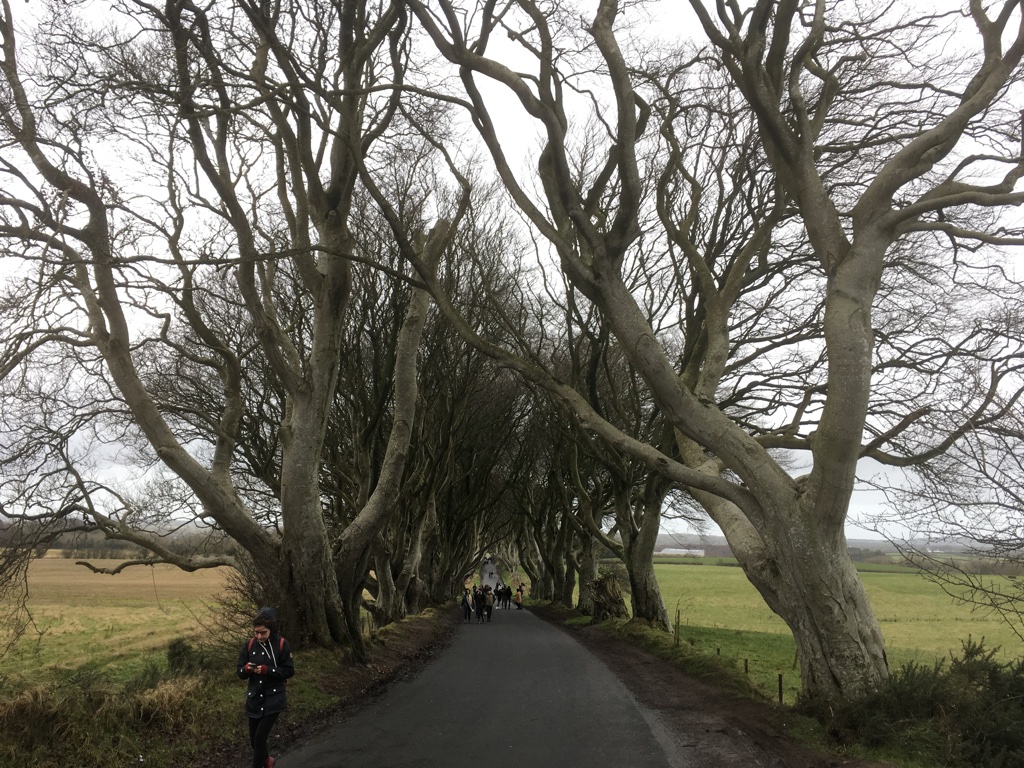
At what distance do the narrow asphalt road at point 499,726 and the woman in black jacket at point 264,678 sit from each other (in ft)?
2.27

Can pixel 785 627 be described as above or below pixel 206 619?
below

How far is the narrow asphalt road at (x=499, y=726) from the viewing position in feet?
22.3

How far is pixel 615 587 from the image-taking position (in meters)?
24.0

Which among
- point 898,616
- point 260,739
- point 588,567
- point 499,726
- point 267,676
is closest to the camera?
point 260,739

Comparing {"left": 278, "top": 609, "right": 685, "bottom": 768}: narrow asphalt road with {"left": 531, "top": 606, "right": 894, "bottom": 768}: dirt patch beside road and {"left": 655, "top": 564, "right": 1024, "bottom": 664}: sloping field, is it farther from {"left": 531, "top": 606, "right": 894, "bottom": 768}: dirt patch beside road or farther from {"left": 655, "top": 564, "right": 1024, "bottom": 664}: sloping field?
{"left": 655, "top": 564, "right": 1024, "bottom": 664}: sloping field

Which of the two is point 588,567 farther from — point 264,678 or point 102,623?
point 264,678

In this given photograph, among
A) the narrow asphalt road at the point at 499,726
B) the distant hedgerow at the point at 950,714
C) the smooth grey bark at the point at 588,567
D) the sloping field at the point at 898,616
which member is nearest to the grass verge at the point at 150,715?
the narrow asphalt road at the point at 499,726

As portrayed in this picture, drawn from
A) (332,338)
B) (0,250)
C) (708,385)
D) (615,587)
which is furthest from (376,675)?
(615,587)

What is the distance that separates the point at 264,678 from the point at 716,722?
552 cm

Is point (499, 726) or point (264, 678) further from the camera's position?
point (499, 726)

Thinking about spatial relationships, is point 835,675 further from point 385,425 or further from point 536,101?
point 385,425

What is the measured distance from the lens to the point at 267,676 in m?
6.05

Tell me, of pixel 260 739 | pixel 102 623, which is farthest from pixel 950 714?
pixel 102 623

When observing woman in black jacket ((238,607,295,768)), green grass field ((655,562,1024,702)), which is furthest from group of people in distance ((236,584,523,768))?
green grass field ((655,562,1024,702))
